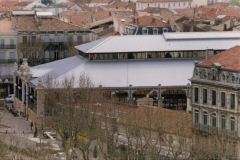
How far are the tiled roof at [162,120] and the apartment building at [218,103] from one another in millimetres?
945

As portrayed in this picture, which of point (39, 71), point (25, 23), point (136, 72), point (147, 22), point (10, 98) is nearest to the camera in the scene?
point (136, 72)

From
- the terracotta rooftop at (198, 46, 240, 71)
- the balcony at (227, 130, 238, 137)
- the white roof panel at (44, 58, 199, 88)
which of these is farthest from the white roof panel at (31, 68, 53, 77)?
the balcony at (227, 130, 238, 137)

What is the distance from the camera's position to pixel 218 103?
7531 centimetres

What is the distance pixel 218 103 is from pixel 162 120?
15.1 ft

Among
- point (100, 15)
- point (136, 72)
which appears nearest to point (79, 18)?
point (100, 15)

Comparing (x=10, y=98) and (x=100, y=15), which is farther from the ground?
(x=100, y=15)

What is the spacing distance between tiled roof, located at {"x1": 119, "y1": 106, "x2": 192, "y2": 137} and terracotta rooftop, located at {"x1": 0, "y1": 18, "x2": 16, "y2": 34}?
1727 inches

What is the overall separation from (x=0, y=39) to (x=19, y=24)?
15.9ft

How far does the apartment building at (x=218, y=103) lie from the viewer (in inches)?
2862

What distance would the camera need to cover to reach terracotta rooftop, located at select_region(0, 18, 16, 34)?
12444 cm

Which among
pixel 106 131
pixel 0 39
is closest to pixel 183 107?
pixel 106 131

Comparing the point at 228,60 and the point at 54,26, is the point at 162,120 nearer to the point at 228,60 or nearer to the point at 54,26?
the point at 228,60

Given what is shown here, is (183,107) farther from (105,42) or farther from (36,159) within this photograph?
(36,159)

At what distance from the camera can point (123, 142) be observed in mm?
79562
